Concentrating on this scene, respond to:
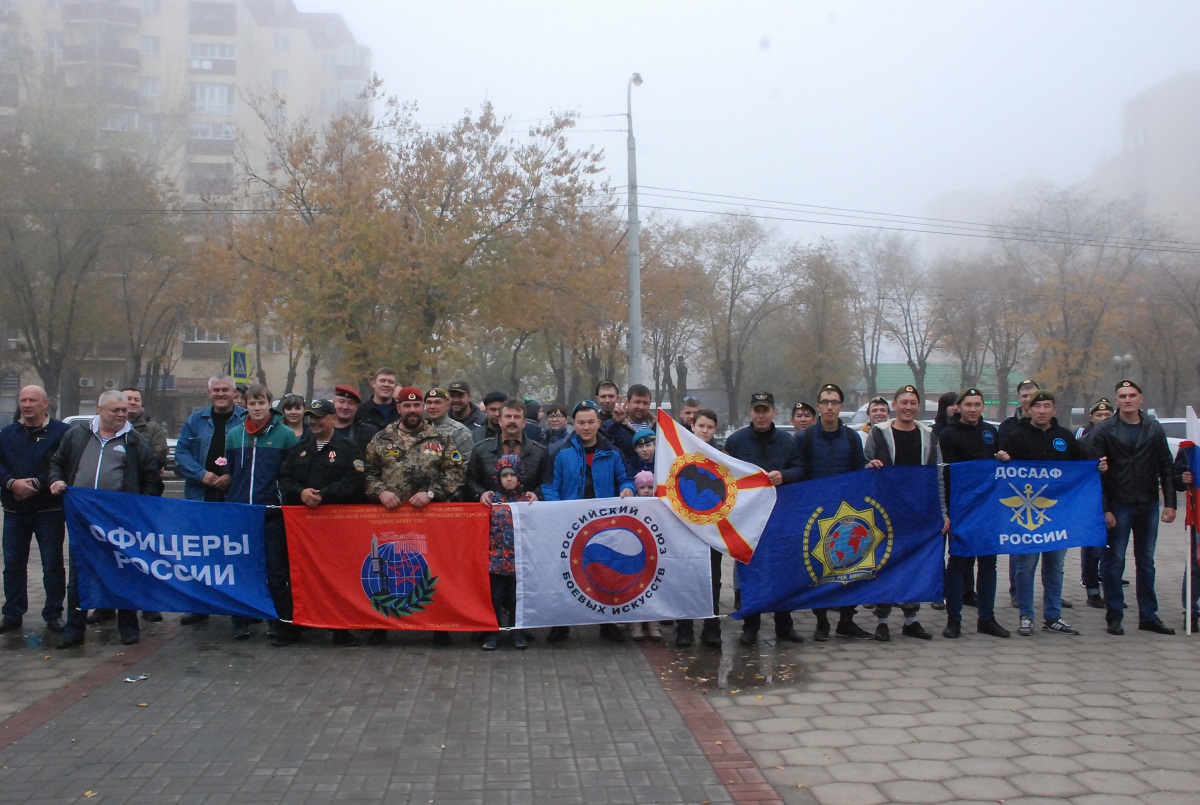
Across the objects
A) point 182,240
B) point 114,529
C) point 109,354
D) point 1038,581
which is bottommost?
point 1038,581

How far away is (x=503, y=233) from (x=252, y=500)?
1695cm

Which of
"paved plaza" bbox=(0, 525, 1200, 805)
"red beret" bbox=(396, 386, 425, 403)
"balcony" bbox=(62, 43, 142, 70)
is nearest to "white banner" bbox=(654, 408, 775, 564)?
"paved plaza" bbox=(0, 525, 1200, 805)

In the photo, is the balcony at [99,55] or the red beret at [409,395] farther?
the balcony at [99,55]

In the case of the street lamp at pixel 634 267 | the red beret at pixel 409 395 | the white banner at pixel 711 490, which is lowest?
the white banner at pixel 711 490

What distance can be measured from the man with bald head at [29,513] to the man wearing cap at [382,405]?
2462mm

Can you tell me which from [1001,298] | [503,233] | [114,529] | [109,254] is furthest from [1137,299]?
[114,529]

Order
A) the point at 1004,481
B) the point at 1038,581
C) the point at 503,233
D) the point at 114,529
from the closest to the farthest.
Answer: the point at 114,529
the point at 1004,481
the point at 1038,581
the point at 503,233

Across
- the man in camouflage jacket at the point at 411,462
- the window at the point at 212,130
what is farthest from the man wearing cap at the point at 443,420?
the window at the point at 212,130

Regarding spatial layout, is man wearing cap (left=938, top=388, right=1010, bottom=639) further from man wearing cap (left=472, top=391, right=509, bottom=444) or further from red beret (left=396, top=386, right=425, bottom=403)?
red beret (left=396, top=386, right=425, bottom=403)

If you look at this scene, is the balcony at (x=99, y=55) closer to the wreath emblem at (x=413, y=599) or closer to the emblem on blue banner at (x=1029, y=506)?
the wreath emblem at (x=413, y=599)

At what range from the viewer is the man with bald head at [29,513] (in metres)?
7.51

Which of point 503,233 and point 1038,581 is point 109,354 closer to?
point 503,233

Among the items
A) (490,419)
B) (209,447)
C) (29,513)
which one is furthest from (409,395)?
(29,513)

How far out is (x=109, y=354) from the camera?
171ft
